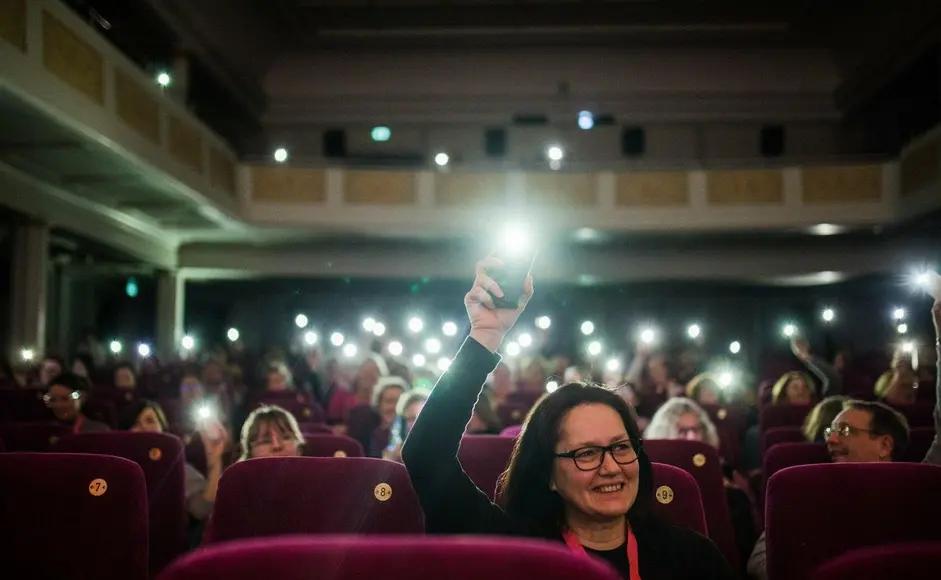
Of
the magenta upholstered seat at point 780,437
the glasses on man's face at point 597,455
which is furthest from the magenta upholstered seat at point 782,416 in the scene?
the glasses on man's face at point 597,455

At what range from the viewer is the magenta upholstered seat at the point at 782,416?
17.0ft

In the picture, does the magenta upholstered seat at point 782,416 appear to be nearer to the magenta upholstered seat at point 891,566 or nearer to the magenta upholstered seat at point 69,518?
the magenta upholstered seat at point 69,518

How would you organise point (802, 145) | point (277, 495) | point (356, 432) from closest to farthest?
1. point (277, 495)
2. point (356, 432)
3. point (802, 145)

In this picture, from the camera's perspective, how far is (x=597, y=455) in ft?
5.81

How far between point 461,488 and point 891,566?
0.91 metres

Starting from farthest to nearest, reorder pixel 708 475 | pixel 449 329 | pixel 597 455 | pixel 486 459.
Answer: pixel 449 329 → pixel 708 475 → pixel 486 459 → pixel 597 455

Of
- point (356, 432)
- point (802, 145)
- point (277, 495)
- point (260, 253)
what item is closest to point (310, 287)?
point (260, 253)

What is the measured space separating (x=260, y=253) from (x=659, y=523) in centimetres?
1469

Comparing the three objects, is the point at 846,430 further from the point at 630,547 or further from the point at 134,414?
the point at 134,414

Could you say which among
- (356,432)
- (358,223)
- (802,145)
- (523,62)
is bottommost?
(356,432)

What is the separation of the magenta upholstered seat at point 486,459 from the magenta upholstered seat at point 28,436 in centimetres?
244

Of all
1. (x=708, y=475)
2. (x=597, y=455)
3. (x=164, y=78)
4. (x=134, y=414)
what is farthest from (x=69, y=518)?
(x=164, y=78)

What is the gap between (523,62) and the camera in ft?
57.8

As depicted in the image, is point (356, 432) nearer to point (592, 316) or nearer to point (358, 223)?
point (358, 223)
